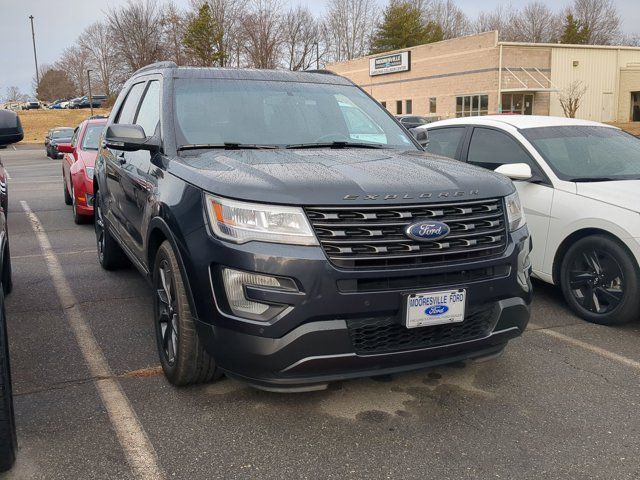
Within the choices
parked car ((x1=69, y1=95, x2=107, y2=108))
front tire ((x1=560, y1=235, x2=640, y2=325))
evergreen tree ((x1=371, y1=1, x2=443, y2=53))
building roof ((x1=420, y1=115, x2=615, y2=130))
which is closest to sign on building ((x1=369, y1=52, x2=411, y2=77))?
evergreen tree ((x1=371, y1=1, x2=443, y2=53))

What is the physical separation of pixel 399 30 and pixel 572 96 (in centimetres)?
3085

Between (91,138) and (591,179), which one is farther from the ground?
(91,138)

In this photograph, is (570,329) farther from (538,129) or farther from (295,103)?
(295,103)

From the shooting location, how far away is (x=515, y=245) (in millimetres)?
3354

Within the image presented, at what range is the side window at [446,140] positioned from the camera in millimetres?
6402

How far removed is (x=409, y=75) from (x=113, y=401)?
4775 cm

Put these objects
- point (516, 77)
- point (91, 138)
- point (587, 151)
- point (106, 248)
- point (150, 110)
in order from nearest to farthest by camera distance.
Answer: point (150, 110), point (587, 151), point (106, 248), point (91, 138), point (516, 77)

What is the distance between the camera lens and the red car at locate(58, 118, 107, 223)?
28.7ft

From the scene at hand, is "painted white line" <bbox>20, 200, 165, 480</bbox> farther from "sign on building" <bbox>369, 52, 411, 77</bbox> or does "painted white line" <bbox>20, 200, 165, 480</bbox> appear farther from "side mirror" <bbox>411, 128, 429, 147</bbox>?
"sign on building" <bbox>369, 52, 411, 77</bbox>

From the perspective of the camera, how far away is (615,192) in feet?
15.7

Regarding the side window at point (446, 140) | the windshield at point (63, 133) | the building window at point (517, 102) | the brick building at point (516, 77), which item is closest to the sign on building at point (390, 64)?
the brick building at point (516, 77)

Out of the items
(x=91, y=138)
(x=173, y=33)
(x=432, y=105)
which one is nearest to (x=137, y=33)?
(x=173, y=33)

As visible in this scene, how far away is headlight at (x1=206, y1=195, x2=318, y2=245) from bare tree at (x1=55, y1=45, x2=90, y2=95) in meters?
78.9

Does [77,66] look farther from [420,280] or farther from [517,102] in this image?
[420,280]
